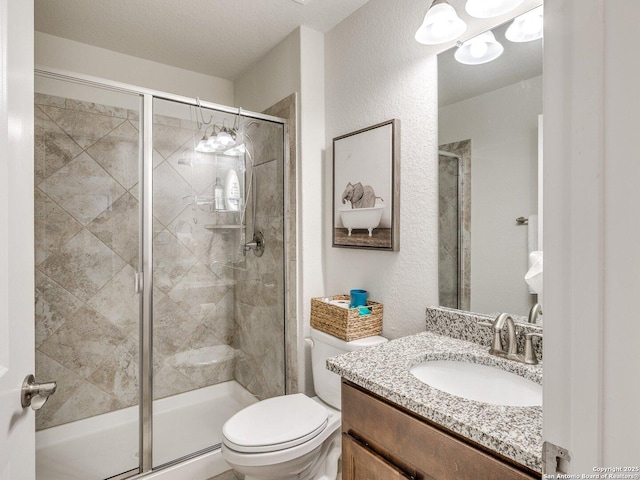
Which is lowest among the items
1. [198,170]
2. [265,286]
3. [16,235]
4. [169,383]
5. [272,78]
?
[169,383]

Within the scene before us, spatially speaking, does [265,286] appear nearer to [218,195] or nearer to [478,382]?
[218,195]

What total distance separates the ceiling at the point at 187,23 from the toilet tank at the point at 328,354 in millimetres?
1699

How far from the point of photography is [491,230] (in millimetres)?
1303

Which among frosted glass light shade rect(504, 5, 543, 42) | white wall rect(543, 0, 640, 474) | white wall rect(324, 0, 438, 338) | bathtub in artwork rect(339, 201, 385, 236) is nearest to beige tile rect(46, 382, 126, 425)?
white wall rect(324, 0, 438, 338)

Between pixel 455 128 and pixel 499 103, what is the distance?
0.18 meters

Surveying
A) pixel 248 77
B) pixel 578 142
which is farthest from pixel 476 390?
pixel 248 77

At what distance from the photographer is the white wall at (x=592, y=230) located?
0.39 meters

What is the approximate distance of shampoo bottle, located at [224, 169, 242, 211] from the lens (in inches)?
77.5

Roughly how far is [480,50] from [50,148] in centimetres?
203

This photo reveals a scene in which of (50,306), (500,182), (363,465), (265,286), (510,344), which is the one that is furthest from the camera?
(265,286)

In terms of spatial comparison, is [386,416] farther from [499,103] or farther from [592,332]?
[499,103]

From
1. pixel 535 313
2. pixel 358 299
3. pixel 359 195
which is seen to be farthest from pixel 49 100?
pixel 535 313

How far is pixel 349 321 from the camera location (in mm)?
1610

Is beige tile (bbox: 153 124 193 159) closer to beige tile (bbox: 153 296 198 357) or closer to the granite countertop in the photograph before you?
beige tile (bbox: 153 296 198 357)
